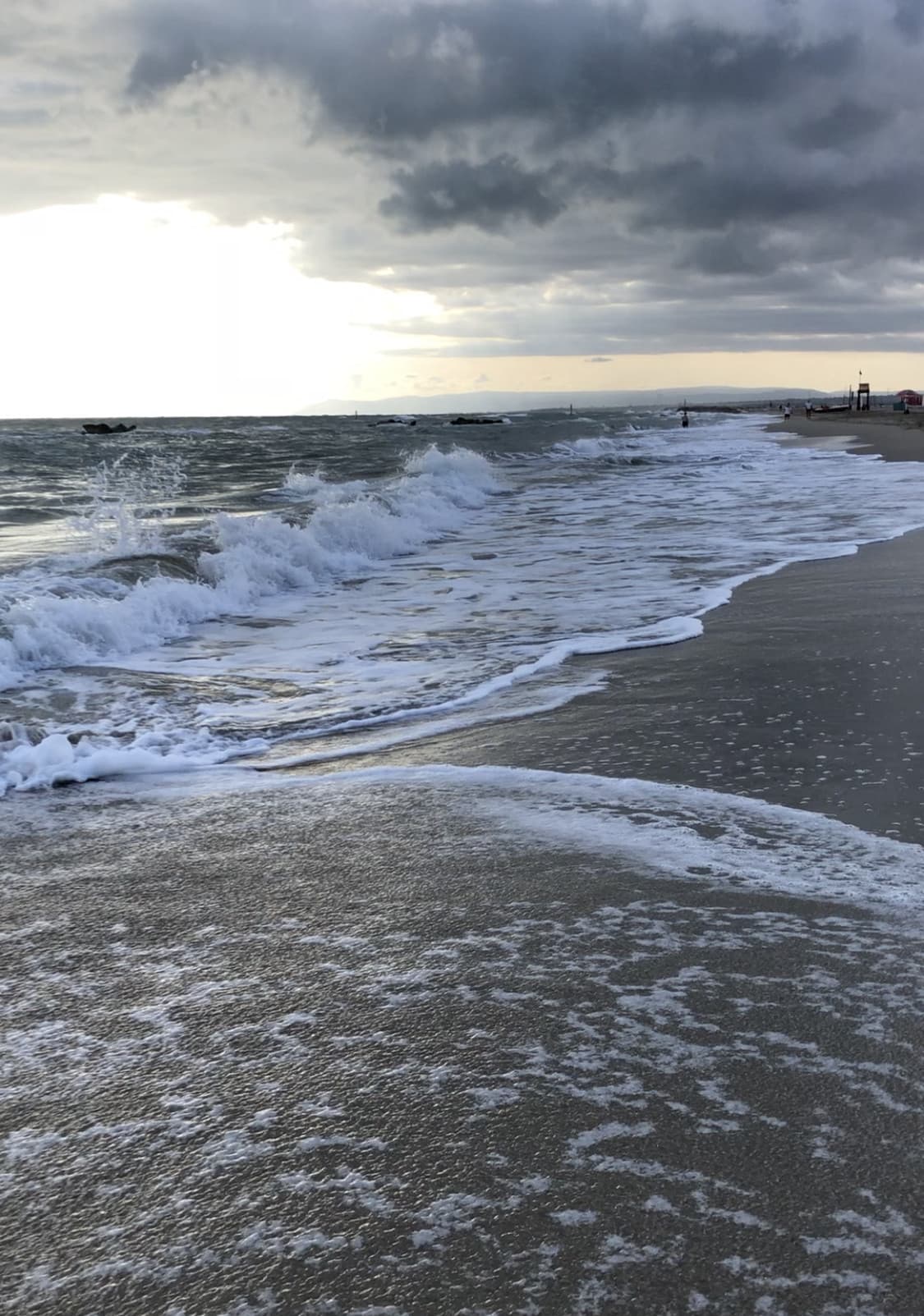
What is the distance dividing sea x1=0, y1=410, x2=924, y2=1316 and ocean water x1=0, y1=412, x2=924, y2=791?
0.08m

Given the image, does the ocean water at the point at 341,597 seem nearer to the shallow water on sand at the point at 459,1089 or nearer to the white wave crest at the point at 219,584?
the white wave crest at the point at 219,584

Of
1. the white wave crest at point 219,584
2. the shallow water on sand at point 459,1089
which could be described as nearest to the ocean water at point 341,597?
the white wave crest at point 219,584

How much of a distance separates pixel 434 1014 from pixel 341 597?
9357 mm

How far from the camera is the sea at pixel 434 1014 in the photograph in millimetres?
2043

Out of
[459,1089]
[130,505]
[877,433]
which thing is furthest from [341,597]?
[877,433]

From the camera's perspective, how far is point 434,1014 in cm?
292

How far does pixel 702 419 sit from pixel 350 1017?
105313 millimetres

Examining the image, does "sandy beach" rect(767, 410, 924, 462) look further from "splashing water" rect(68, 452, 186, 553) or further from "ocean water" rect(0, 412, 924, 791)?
"splashing water" rect(68, 452, 186, 553)

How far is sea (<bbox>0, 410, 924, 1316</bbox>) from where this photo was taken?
2043mm

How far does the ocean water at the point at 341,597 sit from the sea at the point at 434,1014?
0.08 metres

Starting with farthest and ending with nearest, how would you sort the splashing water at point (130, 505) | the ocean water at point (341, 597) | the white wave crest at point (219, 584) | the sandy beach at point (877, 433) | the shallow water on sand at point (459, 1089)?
the sandy beach at point (877, 433) < the splashing water at point (130, 505) < the white wave crest at point (219, 584) < the ocean water at point (341, 597) < the shallow water on sand at point (459, 1089)

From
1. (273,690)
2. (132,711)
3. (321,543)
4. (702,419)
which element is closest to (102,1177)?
(132,711)

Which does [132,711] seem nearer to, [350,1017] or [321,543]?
[350,1017]

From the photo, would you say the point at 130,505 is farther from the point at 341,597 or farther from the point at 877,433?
the point at 877,433
